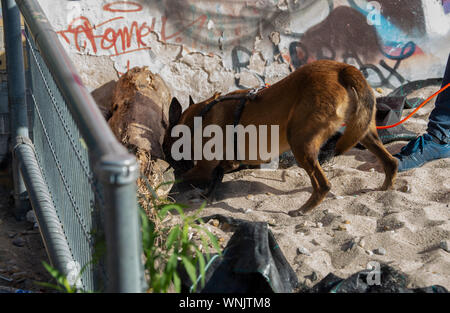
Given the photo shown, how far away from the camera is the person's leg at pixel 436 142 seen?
Answer: 4.83 meters

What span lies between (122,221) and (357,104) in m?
2.96

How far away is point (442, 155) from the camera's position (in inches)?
192

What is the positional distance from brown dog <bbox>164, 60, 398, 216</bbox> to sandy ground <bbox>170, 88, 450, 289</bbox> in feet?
0.78

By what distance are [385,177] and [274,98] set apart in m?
1.27

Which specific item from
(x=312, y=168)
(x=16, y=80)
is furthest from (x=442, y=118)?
(x=16, y=80)

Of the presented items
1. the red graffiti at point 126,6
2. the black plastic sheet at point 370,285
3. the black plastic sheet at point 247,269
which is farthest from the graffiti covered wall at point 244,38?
the black plastic sheet at point 370,285

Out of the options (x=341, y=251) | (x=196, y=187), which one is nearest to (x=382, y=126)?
(x=196, y=187)

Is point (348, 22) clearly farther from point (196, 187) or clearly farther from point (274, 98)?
point (196, 187)

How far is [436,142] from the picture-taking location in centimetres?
489

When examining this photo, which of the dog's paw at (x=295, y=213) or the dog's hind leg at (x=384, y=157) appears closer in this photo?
the dog's paw at (x=295, y=213)

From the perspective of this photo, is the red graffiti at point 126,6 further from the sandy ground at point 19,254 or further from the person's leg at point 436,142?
the person's leg at point 436,142

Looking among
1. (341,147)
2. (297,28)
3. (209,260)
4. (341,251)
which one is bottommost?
(341,251)

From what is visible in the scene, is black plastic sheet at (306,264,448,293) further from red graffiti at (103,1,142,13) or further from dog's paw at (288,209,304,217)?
red graffiti at (103,1,142,13)

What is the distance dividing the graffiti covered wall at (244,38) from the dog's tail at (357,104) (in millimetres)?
2255
